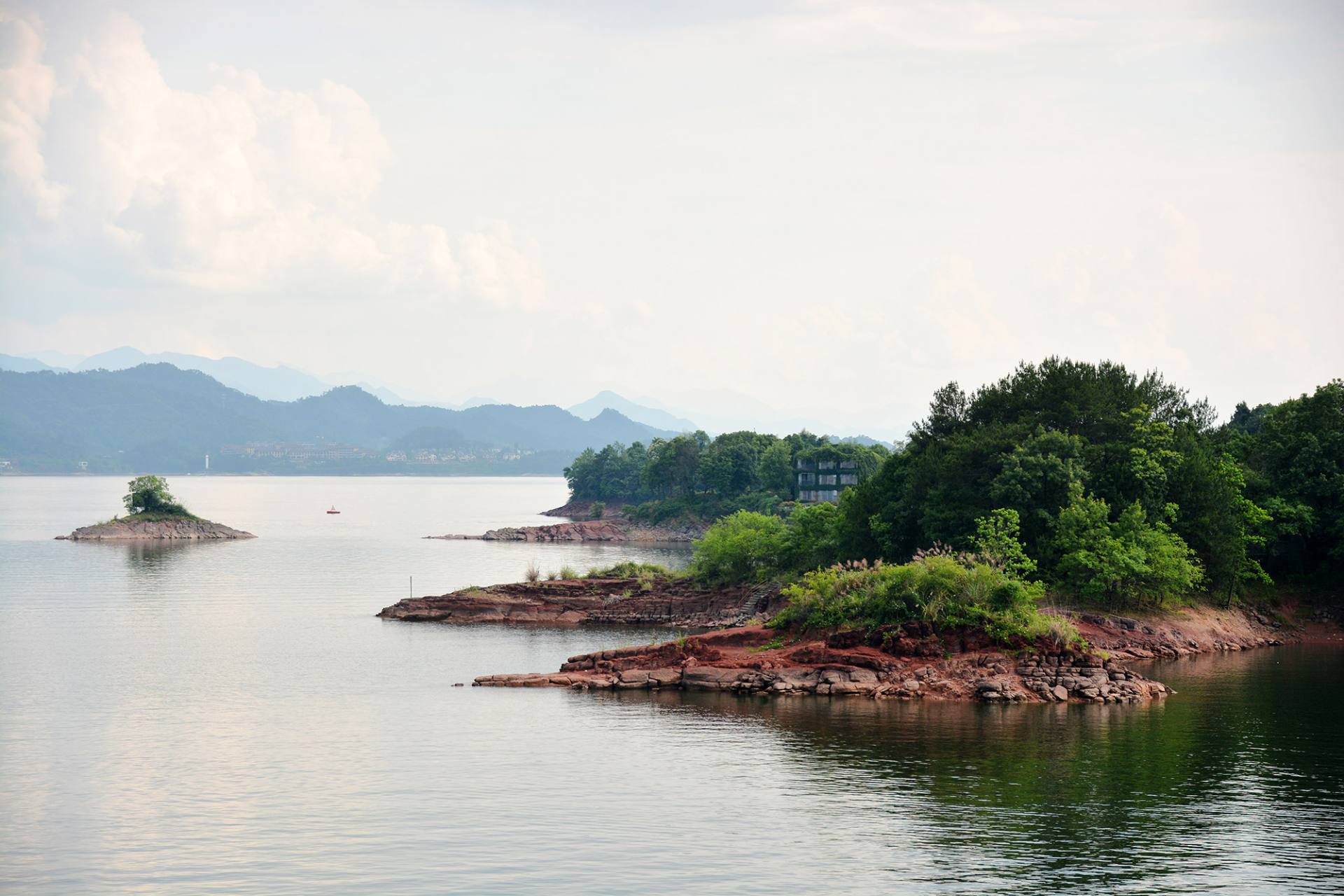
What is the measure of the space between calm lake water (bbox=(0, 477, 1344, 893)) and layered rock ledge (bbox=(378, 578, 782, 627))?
19.5 m

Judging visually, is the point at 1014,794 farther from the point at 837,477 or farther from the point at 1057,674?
the point at 837,477

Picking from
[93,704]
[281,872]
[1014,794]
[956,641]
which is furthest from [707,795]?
[93,704]

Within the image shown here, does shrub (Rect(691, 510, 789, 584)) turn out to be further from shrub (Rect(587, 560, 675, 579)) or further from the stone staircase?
shrub (Rect(587, 560, 675, 579))

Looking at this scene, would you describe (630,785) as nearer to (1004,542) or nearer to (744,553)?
(1004,542)

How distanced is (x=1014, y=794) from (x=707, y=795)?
992 centimetres

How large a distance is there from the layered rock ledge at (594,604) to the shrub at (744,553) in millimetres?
1515

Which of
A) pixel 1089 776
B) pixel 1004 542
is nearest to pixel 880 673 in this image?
pixel 1089 776

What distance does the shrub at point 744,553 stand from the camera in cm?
9738

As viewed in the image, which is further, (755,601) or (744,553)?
(744,553)

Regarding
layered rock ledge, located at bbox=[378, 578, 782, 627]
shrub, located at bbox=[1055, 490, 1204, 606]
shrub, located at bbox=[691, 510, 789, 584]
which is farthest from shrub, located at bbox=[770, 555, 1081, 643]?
shrub, located at bbox=[691, 510, 789, 584]

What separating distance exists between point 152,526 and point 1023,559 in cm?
15075

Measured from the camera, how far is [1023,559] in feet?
246

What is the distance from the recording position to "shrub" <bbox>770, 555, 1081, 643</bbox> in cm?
6300

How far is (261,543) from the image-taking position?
602 ft
